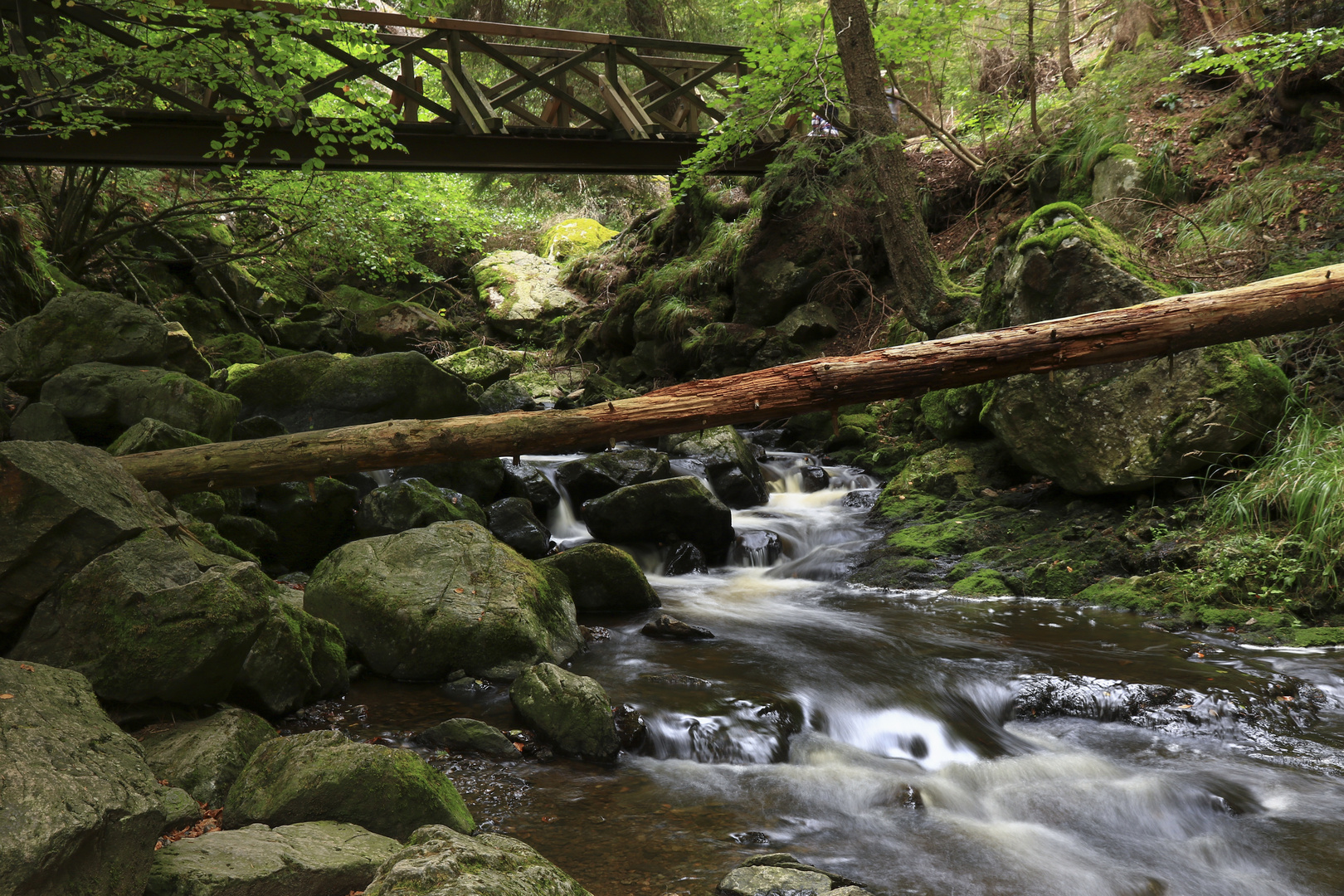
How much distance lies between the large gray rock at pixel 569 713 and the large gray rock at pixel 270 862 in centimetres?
154

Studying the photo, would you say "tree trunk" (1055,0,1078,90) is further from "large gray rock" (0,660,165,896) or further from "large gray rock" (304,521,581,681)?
"large gray rock" (0,660,165,896)

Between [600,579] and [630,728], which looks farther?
[600,579]

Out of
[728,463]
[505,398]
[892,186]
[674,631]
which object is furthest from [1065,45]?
[674,631]

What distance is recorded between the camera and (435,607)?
533 centimetres

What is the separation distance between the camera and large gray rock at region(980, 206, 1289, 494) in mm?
6520

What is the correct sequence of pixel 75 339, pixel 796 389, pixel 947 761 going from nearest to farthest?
pixel 947 761 < pixel 796 389 < pixel 75 339

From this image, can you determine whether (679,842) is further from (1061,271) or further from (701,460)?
(701,460)

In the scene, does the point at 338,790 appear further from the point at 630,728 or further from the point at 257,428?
the point at 257,428

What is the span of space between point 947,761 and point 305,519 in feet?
19.6

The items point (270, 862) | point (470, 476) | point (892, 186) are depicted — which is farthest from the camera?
Result: point (892, 186)

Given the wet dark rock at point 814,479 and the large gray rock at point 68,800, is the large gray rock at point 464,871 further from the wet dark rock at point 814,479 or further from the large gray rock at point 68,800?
the wet dark rock at point 814,479

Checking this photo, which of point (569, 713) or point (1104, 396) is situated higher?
point (1104, 396)

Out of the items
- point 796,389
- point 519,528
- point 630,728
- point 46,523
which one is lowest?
point 630,728

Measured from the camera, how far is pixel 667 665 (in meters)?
5.68
